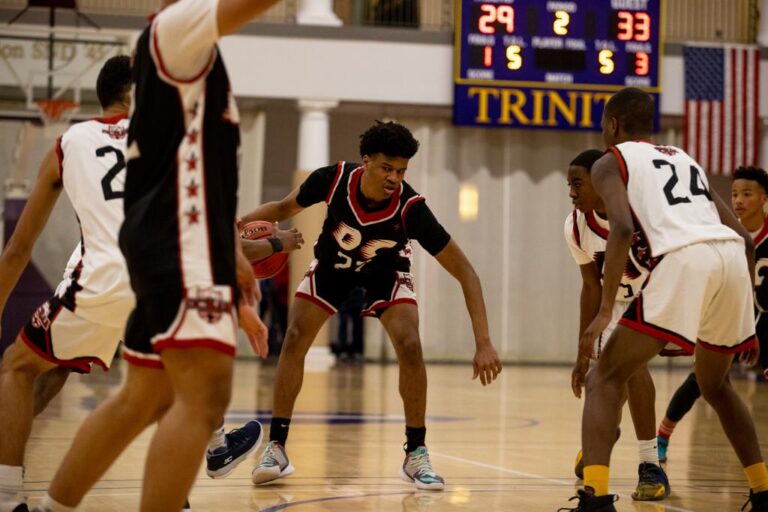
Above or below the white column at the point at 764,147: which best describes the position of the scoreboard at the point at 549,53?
above

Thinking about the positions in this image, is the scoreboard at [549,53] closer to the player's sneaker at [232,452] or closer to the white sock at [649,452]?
the white sock at [649,452]

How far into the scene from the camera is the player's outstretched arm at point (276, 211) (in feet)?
18.5

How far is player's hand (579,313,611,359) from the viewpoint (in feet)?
13.8

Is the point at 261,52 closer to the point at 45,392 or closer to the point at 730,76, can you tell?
the point at 730,76

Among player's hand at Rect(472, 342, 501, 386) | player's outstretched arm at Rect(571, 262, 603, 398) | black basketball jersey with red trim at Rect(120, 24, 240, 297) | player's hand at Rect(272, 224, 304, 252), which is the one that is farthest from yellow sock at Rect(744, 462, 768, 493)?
black basketball jersey with red trim at Rect(120, 24, 240, 297)

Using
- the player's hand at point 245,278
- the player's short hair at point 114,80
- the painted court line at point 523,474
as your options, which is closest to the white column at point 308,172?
the painted court line at point 523,474

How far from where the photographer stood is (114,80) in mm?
4344

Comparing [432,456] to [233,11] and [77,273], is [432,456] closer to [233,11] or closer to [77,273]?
[77,273]

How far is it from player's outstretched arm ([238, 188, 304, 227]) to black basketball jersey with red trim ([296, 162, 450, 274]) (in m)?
0.04

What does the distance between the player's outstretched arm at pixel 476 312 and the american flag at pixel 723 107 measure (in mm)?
12486

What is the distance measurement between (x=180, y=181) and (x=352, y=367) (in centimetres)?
1359

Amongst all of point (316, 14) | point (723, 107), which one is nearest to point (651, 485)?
point (316, 14)

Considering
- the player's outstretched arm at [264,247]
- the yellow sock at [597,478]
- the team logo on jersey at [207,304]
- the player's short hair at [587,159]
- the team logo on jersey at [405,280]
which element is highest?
the player's short hair at [587,159]

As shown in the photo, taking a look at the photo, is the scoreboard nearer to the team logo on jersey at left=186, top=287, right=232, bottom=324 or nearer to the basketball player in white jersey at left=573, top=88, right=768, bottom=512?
the basketball player in white jersey at left=573, top=88, right=768, bottom=512
